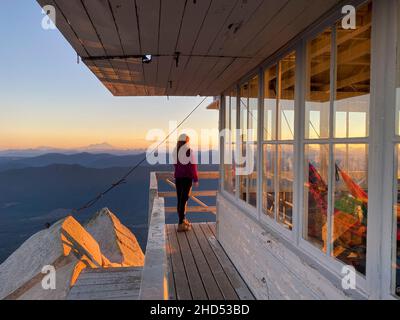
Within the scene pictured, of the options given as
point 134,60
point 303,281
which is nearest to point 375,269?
Answer: point 303,281

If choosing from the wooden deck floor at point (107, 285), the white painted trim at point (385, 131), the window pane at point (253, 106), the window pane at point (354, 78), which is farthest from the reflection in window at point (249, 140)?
the white painted trim at point (385, 131)

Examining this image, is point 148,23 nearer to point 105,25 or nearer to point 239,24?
point 105,25

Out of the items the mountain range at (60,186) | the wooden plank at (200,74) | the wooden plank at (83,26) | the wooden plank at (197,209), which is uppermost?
the wooden plank at (200,74)

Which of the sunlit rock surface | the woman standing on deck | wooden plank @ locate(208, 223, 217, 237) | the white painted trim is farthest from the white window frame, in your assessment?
the sunlit rock surface

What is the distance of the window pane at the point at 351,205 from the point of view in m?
1.52

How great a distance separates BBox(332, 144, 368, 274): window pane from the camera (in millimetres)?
1516

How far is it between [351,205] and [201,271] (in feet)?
8.86

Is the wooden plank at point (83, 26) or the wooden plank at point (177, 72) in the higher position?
the wooden plank at point (177, 72)

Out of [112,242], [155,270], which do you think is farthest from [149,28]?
[112,242]

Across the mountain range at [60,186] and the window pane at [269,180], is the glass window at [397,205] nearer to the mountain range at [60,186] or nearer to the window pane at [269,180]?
the window pane at [269,180]

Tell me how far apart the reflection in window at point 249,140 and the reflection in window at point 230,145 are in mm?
400

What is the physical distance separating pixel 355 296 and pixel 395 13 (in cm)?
136

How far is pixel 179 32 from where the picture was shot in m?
2.15
